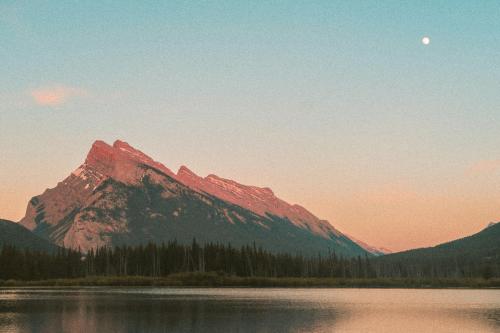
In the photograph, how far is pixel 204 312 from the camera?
88812 mm

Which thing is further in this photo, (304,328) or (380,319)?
(380,319)

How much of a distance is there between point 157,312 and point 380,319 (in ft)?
93.2

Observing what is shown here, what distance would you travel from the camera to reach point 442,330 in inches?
2628

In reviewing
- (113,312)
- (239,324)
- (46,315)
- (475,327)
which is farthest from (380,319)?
(46,315)

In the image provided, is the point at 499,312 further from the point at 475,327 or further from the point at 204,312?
the point at 204,312

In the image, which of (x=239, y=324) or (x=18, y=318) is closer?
(x=239, y=324)

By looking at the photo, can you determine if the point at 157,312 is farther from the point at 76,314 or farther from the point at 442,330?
the point at 442,330

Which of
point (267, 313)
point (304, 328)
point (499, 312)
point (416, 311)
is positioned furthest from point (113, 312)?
point (499, 312)

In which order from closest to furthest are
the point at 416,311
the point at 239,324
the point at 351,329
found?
the point at 351,329 < the point at 239,324 < the point at 416,311

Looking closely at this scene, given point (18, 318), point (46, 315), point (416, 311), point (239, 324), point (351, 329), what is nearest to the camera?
point (351, 329)

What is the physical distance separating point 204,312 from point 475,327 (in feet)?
115

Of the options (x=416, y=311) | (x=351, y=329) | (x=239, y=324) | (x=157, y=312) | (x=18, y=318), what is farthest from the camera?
(x=416, y=311)

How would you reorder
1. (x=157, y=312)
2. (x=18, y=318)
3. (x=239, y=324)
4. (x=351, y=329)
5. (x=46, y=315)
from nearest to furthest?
(x=351, y=329) < (x=239, y=324) < (x=18, y=318) < (x=46, y=315) < (x=157, y=312)

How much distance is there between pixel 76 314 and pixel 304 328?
31911 millimetres
